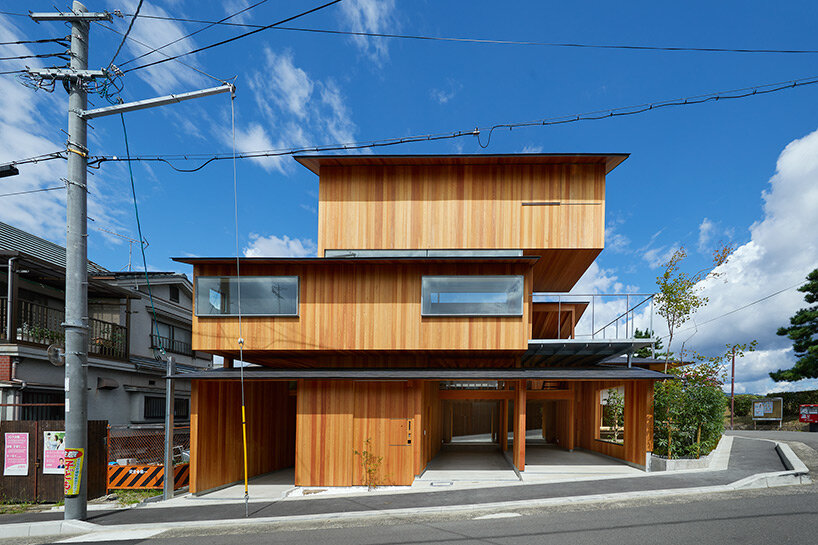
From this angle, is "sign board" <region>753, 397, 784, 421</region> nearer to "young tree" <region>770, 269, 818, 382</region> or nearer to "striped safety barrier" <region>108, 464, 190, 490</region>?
"young tree" <region>770, 269, 818, 382</region>

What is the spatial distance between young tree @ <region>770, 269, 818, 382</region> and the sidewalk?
2058cm

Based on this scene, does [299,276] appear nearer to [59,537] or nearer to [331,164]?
[331,164]

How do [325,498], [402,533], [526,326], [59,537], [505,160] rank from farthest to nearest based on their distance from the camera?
1. [505,160]
2. [526,326]
3. [325,498]
4. [59,537]
5. [402,533]

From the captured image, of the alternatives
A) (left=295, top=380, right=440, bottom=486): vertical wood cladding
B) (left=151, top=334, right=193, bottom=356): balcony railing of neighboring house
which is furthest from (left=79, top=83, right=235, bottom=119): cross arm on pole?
(left=151, top=334, right=193, bottom=356): balcony railing of neighboring house

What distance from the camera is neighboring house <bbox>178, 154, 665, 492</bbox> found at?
13234 millimetres

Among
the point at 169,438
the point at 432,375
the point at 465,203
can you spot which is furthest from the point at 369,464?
the point at 465,203

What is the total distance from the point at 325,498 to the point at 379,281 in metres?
5.73

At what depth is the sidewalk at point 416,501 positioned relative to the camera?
32.5 feet

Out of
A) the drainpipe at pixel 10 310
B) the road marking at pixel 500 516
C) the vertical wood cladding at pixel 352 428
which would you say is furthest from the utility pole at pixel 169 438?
the road marking at pixel 500 516

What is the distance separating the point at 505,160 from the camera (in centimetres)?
1470

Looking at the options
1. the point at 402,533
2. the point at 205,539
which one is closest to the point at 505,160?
the point at 402,533

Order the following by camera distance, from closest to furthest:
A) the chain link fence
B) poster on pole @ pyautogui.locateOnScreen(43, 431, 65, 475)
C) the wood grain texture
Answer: poster on pole @ pyautogui.locateOnScreen(43, 431, 65, 475) < the wood grain texture < the chain link fence

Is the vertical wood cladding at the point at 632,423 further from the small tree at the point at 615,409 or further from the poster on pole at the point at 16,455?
the poster on pole at the point at 16,455

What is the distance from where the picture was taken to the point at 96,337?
18.5m
